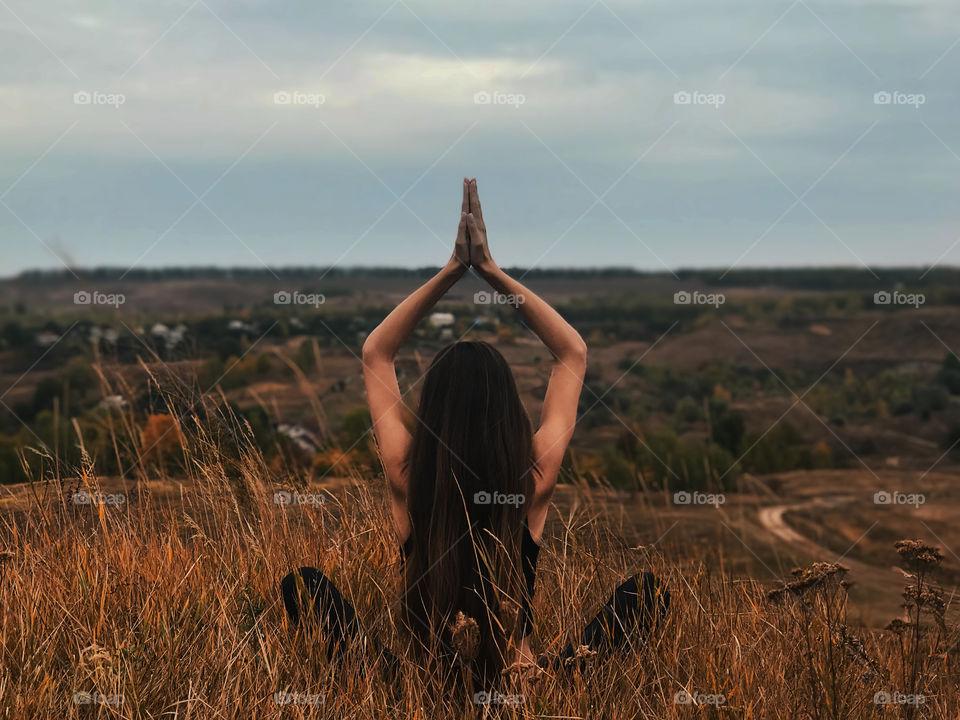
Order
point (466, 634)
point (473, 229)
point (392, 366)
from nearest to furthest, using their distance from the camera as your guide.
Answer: point (466, 634), point (473, 229), point (392, 366)

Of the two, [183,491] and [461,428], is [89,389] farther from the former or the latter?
[461,428]

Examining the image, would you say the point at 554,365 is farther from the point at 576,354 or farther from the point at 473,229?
the point at 473,229

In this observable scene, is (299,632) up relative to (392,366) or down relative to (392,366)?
down

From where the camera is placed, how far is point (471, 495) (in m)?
3.32

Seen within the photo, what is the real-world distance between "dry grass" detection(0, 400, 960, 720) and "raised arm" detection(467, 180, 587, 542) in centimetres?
54

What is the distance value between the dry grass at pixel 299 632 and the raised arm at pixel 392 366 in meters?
0.69

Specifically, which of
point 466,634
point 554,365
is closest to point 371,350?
point 554,365

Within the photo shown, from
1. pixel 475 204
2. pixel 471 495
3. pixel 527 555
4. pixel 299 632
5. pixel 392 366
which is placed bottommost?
pixel 299 632

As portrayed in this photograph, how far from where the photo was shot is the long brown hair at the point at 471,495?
3299 mm

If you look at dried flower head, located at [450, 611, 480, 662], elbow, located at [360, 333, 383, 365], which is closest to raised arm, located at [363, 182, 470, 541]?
elbow, located at [360, 333, 383, 365]

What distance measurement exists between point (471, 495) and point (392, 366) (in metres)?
0.63

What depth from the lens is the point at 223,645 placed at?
11.7 feet

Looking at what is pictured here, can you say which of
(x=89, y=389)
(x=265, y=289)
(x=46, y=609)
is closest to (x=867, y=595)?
(x=46, y=609)

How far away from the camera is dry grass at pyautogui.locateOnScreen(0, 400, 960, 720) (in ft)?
10.9
